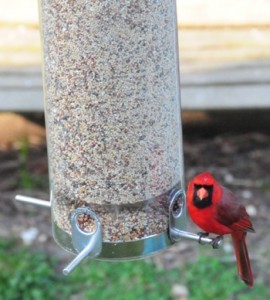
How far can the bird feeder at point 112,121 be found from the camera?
2.28m

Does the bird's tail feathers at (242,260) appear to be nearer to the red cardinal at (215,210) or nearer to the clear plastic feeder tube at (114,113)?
the red cardinal at (215,210)

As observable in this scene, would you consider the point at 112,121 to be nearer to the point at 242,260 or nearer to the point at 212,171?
the point at 242,260

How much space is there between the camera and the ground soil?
4227mm

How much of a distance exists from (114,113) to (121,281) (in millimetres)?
1800

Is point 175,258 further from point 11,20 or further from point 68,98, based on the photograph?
point 68,98

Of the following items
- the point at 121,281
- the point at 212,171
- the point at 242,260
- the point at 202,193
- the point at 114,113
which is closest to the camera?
the point at 114,113

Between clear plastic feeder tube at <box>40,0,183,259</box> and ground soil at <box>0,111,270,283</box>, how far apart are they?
1.72 metres

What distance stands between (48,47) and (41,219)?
88.6 inches

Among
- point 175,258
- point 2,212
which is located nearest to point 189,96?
point 175,258

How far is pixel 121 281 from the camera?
3.98 m

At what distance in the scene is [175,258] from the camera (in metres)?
4.16

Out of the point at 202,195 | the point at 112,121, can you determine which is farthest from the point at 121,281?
the point at 112,121

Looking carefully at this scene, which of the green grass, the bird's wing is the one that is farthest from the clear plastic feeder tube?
the green grass

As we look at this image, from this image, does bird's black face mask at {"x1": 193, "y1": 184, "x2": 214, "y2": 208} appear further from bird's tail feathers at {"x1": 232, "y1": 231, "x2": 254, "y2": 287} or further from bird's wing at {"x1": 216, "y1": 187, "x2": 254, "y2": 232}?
bird's tail feathers at {"x1": 232, "y1": 231, "x2": 254, "y2": 287}
